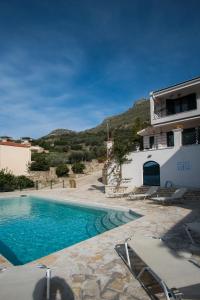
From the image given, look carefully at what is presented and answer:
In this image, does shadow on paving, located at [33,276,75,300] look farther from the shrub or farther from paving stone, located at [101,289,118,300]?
the shrub

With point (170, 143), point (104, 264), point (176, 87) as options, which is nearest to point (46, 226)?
point (104, 264)

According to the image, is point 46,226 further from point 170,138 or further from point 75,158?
point 75,158

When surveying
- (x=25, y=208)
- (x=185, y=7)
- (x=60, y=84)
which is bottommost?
(x=25, y=208)

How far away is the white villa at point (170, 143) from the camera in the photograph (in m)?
16.7

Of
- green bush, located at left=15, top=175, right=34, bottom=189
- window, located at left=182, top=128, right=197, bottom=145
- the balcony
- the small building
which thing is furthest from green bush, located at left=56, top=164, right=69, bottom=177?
window, located at left=182, top=128, right=197, bottom=145

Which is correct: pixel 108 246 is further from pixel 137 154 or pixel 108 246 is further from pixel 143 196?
pixel 137 154

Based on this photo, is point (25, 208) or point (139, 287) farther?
point (25, 208)

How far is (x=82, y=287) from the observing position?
4.58m

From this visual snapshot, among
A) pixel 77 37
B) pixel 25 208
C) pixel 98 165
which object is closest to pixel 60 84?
pixel 77 37

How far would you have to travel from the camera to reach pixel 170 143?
23.6 meters

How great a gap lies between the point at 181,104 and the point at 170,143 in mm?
3729

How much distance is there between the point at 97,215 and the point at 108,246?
21.4 feet

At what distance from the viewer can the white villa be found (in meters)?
16.7

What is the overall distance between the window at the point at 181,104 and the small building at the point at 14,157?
60.7 ft
